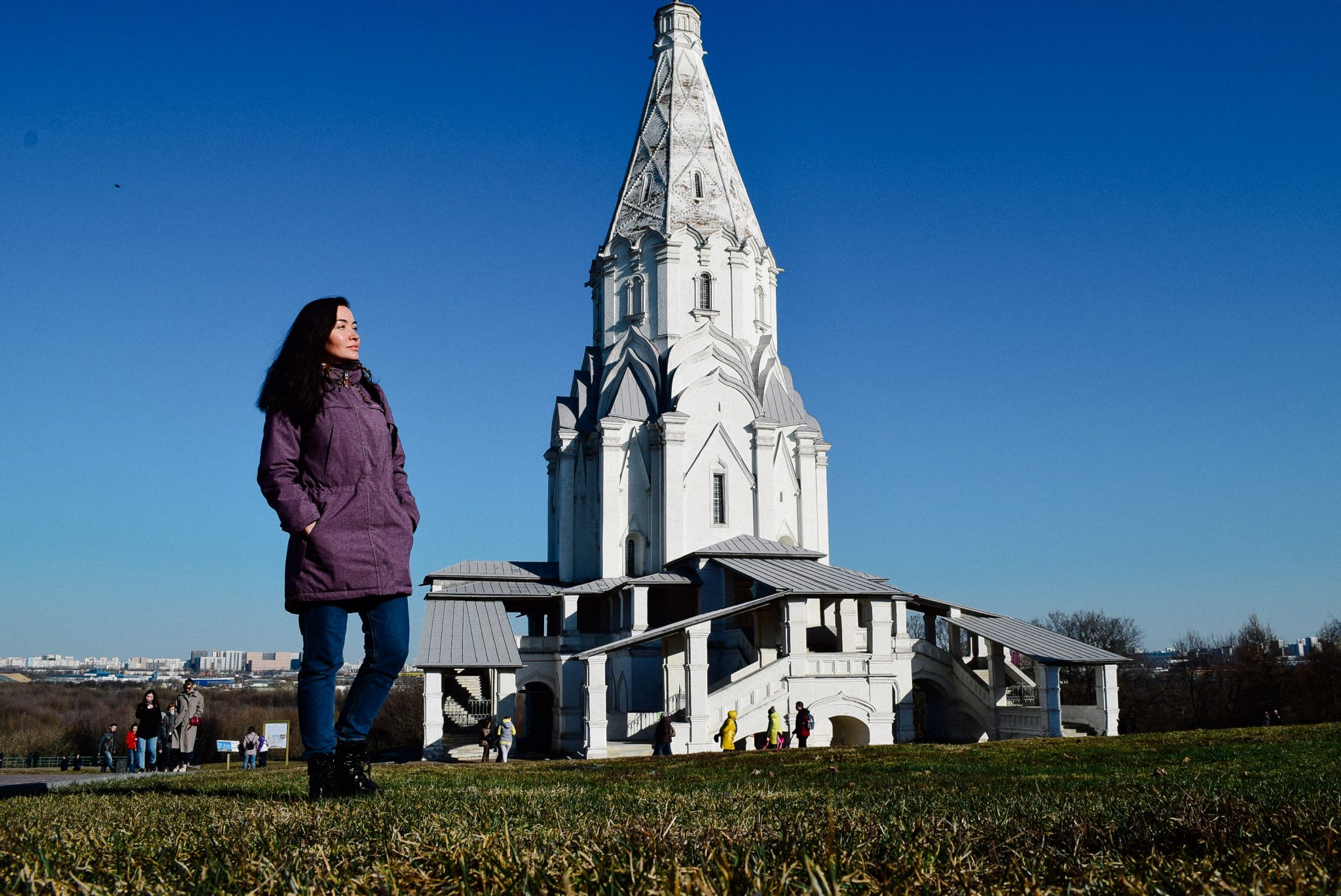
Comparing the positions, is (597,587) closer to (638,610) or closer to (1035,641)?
(638,610)

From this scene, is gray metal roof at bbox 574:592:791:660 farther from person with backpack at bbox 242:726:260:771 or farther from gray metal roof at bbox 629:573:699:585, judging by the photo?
person with backpack at bbox 242:726:260:771

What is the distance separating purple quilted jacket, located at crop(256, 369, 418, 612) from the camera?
193 inches

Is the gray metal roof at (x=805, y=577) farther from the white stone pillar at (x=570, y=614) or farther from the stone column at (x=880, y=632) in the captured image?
the white stone pillar at (x=570, y=614)

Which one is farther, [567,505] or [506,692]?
[567,505]

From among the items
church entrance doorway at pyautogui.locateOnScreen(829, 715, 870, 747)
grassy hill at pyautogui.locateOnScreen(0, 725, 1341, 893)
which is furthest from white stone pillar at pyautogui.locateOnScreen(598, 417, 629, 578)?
grassy hill at pyautogui.locateOnScreen(0, 725, 1341, 893)

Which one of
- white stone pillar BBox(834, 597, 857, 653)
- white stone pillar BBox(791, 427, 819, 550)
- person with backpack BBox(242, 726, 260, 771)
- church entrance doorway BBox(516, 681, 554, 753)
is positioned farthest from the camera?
white stone pillar BBox(791, 427, 819, 550)

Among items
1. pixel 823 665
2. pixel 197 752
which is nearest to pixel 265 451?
pixel 823 665

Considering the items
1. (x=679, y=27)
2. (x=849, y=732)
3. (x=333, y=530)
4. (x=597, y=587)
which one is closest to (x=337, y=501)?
(x=333, y=530)

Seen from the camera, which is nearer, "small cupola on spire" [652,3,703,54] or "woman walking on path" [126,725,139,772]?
"woman walking on path" [126,725,139,772]

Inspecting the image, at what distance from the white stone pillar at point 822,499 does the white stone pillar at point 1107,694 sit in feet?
35.3

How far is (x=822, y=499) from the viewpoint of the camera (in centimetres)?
3731

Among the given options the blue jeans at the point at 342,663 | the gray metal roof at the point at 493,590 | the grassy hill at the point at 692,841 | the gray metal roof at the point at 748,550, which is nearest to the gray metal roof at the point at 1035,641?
the gray metal roof at the point at 748,550

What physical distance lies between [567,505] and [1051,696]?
1651 centimetres

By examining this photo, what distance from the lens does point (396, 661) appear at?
17.0 feet
